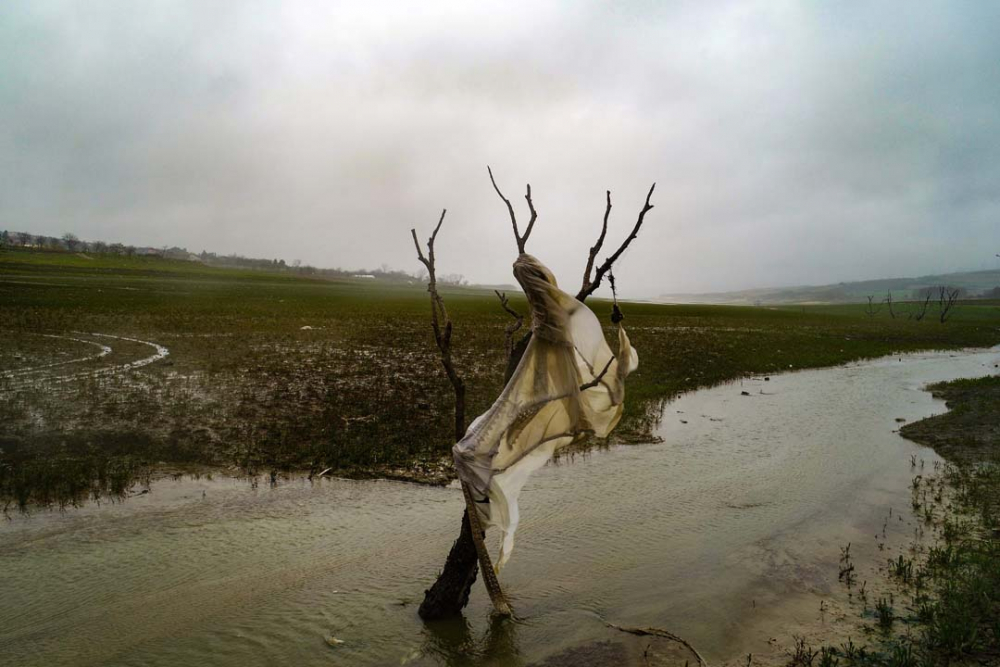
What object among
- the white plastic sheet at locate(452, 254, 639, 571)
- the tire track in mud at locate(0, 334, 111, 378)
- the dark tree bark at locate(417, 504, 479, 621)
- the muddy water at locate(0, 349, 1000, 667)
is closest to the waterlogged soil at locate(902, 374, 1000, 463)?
the muddy water at locate(0, 349, 1000, 667)

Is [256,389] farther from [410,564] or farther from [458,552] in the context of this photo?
[458,552]

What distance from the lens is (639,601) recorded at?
21.9 ft

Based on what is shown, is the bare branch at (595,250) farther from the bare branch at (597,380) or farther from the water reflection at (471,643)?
the water reflection at (471,643)

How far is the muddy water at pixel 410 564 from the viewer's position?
19.1 feet

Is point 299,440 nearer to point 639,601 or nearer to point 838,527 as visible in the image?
point 639,601

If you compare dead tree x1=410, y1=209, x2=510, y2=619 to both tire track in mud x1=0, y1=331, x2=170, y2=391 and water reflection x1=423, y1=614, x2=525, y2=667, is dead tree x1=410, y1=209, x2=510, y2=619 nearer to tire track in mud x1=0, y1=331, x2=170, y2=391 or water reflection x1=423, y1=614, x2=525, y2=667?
water reflection x1=423, y1=614, x2=525, y2=667

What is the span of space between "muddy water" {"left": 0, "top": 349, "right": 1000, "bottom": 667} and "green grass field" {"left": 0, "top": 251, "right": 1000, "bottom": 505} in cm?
138

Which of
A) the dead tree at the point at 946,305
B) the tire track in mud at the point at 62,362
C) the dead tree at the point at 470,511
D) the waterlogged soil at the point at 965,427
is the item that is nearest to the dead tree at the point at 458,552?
the dead tree at the point at 470,511

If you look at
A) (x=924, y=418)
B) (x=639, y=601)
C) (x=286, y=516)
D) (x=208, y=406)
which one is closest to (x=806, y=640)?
(x=639, y=601)

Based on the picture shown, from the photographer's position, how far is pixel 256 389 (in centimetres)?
1578


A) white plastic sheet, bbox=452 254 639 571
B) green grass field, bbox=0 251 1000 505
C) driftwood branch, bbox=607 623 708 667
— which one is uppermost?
white plastic sheet, bbox=452 254 639 571

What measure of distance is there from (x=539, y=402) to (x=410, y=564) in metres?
3.30

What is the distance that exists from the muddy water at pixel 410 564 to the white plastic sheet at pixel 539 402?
1.73 m

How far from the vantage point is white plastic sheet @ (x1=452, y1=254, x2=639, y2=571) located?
5168 millimetres
